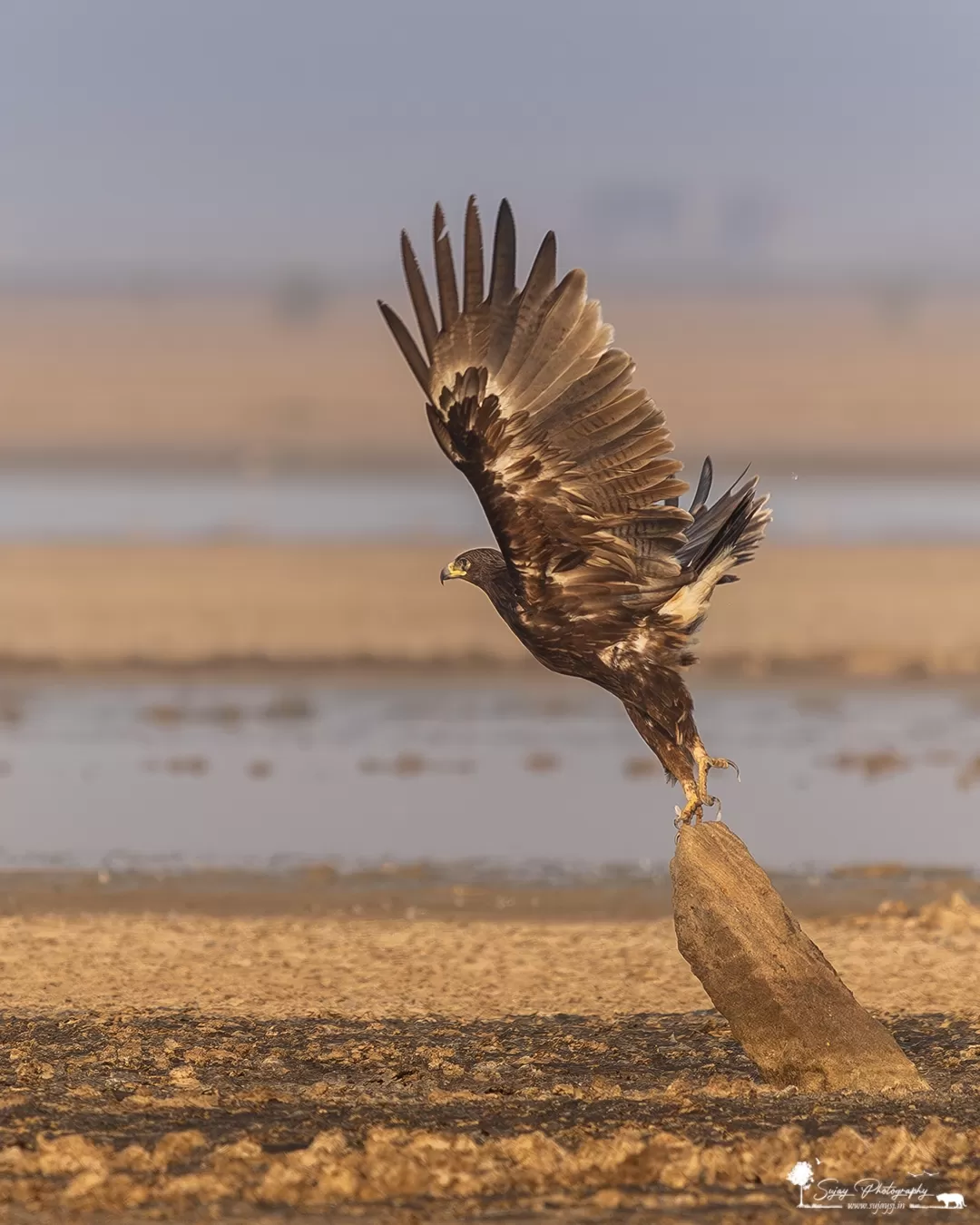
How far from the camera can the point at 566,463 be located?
8.58m

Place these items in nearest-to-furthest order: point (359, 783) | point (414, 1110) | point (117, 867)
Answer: point (414, 1110), point (117, 867), point (359, 783)

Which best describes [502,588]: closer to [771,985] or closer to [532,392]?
[532,392]

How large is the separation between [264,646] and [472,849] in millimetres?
12804

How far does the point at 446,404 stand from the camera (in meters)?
8.55

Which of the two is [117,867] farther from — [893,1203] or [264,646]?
[264,646]

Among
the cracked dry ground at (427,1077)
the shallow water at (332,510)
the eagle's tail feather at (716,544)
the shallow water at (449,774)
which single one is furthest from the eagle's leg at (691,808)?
the shallow water at (332,510)

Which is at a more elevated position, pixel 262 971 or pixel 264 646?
pixel 264 646

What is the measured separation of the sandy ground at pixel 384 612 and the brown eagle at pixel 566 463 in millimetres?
16144

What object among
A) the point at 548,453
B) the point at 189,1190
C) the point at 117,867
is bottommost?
the point at 189,1190

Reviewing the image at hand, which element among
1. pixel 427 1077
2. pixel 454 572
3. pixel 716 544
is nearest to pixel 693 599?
pixel 716 544

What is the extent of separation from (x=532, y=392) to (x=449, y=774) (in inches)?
378

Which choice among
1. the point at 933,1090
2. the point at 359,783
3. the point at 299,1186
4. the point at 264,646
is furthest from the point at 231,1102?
the point at 264,646

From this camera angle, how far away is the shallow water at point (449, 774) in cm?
1488

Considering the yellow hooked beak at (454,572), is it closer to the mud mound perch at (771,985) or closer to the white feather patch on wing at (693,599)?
the white feather patch on wing at (693,599)
